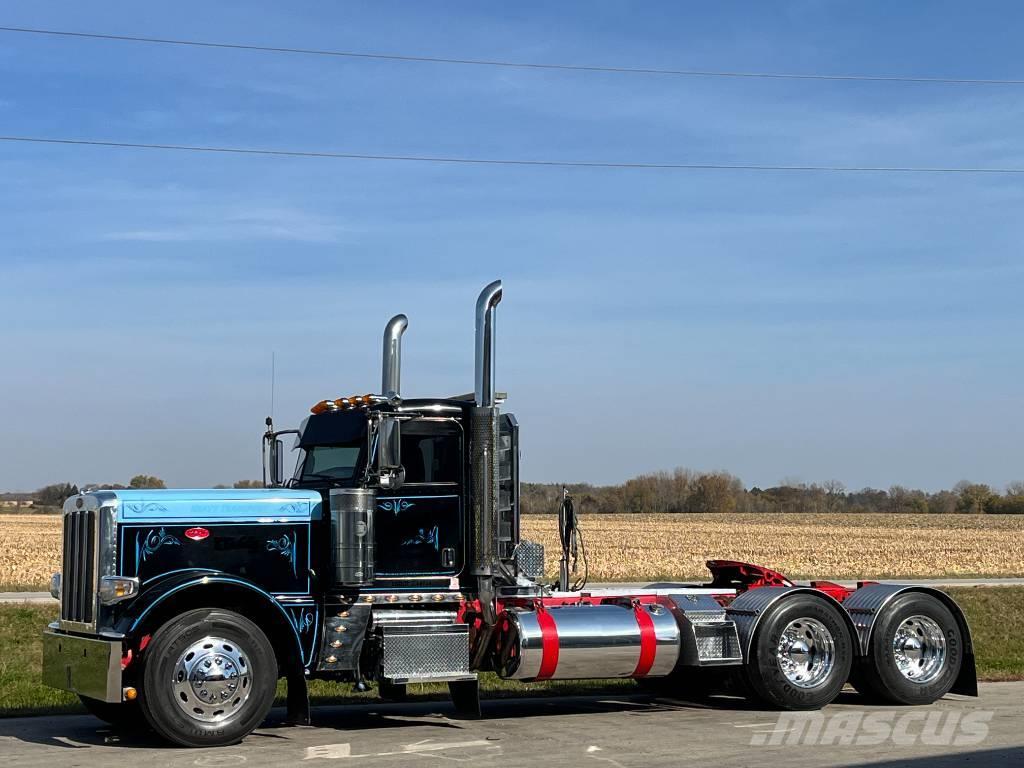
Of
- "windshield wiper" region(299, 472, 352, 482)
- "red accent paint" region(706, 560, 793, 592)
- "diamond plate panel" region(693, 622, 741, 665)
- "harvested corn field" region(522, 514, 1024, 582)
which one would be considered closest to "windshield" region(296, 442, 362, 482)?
"windshield wiper" region(299, 472, 352, 482)

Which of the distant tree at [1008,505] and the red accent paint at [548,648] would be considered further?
the distant tree at [1008,505]

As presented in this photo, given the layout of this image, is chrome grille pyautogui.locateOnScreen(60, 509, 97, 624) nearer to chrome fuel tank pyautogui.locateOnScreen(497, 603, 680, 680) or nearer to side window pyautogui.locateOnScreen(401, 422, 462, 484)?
side window pyautogui.locateOnScreen(401, 422, 462, 484)

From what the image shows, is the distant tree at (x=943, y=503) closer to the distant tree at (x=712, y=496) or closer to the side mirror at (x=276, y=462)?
the distant tree at (x=712, y=496)

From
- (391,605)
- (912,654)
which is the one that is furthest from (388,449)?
(912,654)

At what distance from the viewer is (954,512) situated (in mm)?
134750

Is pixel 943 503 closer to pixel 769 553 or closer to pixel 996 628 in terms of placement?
pixel 769 553

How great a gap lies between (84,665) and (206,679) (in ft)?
3.50

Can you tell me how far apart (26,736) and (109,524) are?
2038 mm

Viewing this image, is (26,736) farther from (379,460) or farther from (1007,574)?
(1007,574)

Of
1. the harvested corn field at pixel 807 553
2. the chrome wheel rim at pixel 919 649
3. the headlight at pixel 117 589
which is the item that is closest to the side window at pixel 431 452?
the headlight at pixel 117 589

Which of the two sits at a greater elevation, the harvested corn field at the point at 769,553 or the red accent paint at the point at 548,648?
the red accent paint at the point at 548,648

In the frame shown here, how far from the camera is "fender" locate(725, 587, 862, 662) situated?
12805mm

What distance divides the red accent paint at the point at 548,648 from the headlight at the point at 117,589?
360 cm

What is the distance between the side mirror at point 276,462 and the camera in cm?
1309
